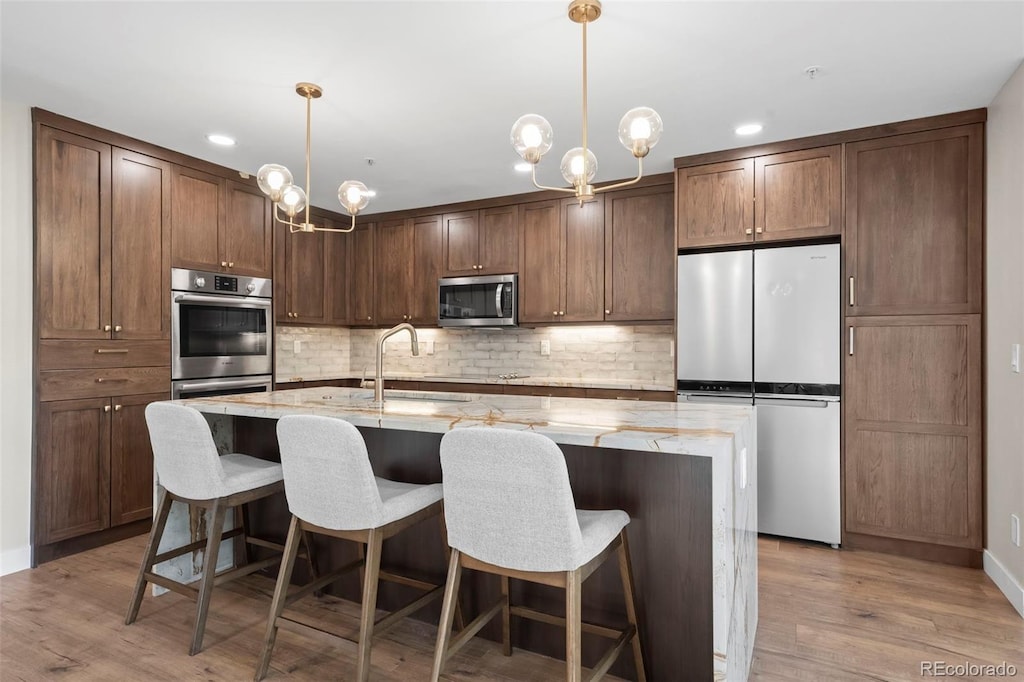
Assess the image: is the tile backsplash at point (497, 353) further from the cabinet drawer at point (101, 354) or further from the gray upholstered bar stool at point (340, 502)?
the gray upholstered bar stool at point (340, 502)

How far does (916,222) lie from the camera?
3.19 m

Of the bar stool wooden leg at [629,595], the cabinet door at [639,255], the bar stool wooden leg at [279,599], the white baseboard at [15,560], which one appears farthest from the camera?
the cabinet door at [639,255]

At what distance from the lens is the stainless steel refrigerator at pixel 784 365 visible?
335 centimetres

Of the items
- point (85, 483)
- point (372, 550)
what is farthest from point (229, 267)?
point (372, 550)

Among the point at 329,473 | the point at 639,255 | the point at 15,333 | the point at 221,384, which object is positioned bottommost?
the point at 329,473

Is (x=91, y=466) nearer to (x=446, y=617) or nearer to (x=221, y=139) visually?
(x=221, y=139)

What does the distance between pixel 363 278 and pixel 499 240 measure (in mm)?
1464

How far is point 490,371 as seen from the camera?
526 centimetres

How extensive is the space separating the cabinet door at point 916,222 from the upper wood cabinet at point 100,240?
4.22 meters

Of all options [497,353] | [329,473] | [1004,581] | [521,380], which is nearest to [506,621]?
[329,473]

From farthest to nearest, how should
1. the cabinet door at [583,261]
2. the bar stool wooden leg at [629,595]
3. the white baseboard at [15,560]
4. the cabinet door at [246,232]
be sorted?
the cabinet door at [583,261] < the cabinet door at [246,232] < the white baseboard at [15,560] < the bar stool wooden leg at [629,595]

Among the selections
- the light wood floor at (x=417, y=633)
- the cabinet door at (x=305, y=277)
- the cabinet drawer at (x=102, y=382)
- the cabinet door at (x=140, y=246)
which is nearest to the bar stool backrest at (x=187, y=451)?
the light wood floor at (x=417, y=633)

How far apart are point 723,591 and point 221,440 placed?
7.94 feet

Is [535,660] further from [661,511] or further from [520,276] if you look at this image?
[520,276]
